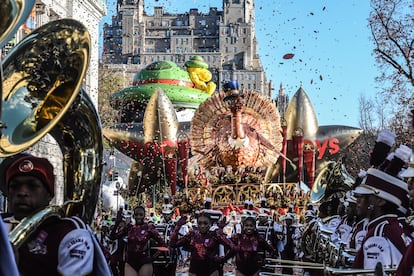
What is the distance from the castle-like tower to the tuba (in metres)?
130

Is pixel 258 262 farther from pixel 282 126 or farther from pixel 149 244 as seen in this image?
pixel 282 126

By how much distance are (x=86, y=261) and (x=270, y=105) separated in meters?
25.5

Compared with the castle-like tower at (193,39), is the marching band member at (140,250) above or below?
below

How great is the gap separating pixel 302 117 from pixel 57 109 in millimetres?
29341

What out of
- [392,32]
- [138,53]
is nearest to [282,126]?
[392,32]

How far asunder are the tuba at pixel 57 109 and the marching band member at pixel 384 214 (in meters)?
1.75

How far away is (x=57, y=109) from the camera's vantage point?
162 inches

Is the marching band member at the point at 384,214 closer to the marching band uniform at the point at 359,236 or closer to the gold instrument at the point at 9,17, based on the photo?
the marching band uniform at the point at 359,236

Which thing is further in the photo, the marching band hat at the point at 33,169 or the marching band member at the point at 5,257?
the marching band hat at the point at 33,169

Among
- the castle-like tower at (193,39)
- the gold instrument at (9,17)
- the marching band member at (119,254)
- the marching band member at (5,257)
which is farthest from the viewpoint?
the castle-like tower at (193,39)

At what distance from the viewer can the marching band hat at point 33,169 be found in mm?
→ 4102

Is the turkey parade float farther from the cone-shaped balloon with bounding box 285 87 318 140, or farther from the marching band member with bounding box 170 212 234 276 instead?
the marching band member with bounding box 170 212 234 276

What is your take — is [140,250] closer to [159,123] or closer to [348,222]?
[348,222]

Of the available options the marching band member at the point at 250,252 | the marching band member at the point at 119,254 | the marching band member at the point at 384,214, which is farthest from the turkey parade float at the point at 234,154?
the marching band member at the point at 384,214
